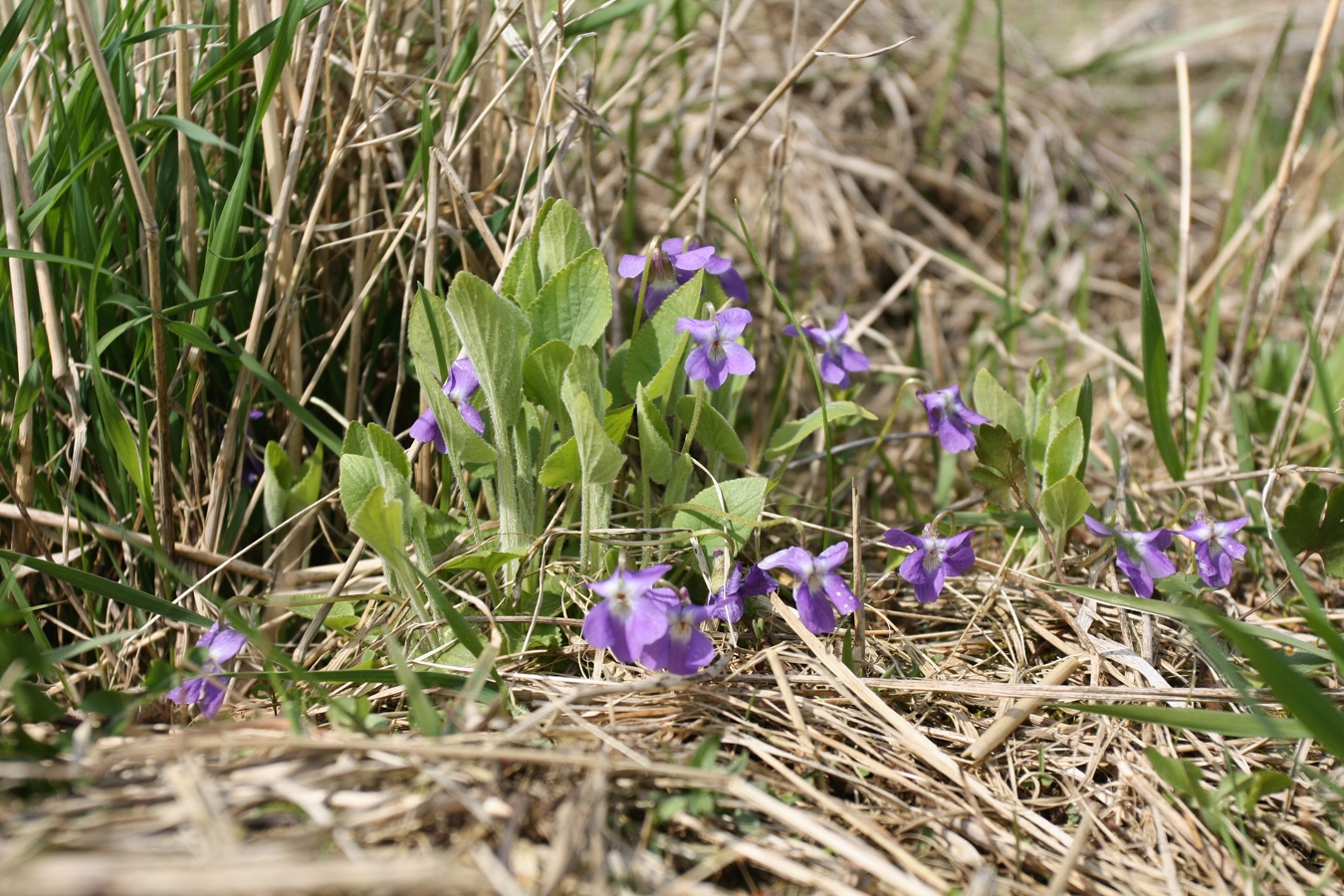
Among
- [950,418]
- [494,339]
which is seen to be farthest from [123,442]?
[950,418]

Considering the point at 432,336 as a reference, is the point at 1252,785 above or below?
below

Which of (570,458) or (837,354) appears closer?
(570,458)

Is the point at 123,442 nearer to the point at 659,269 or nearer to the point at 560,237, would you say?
the point at 560,237

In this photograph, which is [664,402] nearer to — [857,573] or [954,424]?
[857,573]

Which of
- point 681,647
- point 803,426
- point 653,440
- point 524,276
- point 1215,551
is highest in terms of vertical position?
point 524,276

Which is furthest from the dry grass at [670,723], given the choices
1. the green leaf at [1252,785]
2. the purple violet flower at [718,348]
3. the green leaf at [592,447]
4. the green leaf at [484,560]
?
the purple violet flower at [718,348]

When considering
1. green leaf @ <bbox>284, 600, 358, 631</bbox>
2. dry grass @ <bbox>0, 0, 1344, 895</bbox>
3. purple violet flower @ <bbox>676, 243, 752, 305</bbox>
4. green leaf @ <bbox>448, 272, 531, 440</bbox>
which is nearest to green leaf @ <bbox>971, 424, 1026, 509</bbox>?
dry grass @ <bbox>0, 0, 1344, 895</bbox>

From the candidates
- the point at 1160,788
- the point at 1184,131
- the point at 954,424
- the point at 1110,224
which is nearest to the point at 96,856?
the point at 1160,788
